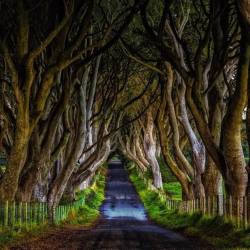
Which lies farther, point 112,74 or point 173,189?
point 173,189

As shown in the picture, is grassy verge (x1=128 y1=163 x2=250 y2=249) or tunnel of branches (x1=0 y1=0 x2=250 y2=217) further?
tunnel of branches (x1=0 y1=0 x2=250 y2=217)

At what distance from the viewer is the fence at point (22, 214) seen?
2112 centimetres

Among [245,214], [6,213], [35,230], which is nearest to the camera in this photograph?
[245,214]

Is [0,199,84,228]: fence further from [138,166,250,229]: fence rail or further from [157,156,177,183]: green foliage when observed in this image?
[157,156,177,183]: green foliage

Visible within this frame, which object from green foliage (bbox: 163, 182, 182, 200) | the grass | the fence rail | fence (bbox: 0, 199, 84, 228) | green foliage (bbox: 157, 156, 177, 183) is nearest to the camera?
the grass

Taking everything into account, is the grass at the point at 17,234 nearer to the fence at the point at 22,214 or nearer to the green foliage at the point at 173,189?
the fence at the point at 22,214

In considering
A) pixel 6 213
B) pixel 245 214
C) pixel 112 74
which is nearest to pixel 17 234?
pixel 6 213

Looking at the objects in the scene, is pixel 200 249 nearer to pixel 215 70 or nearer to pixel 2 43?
pixel 215 70

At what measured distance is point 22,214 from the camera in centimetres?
2334

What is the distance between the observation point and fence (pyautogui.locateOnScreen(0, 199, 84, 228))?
69.3ft

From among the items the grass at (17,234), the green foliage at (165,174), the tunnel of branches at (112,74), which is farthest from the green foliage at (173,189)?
the grass at (17,234)

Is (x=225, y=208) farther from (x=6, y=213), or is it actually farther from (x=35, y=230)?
(x=6, y=213)

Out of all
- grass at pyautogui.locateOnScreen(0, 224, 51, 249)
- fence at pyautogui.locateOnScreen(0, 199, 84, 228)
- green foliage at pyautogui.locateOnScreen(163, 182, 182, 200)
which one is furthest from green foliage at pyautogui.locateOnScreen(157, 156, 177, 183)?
grass at pyautogui.locateOnScreen(0, 224, 51, 249)

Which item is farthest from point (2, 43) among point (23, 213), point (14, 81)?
point (23, 213)
